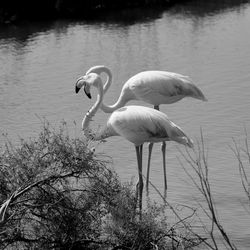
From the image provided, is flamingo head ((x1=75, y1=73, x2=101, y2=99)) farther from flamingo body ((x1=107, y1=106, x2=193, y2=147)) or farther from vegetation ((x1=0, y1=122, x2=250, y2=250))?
vegetation ((x1=0, y1=122, x2=250, y2=250))

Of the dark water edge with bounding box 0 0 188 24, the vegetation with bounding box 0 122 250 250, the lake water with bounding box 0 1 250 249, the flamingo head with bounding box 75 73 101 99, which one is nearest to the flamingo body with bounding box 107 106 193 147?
the lake water with bounding box 0 1 250 249

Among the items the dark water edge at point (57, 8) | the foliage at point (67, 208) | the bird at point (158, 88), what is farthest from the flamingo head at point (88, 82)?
the dark water edge at point (57, 8)

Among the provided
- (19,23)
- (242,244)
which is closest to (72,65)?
(19,23)


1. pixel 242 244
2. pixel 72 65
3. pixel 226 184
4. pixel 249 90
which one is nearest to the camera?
pixel 242 244

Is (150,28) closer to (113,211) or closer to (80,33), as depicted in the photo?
(80,33)

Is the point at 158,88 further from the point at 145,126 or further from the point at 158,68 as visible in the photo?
the point at 158,68

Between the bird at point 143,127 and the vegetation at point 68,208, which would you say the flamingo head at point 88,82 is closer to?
the bird at point 143,127

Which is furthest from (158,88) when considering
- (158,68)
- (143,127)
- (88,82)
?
(158,68)

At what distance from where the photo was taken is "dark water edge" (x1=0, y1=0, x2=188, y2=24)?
79.7 feet

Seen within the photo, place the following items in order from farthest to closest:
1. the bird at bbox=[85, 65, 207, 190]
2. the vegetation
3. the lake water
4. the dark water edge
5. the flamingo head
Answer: the dark water edge → the bird at bbox=[85, 65, 207, 190] → the flamingo head → the lake water → the vegetation

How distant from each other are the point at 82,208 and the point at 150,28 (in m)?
15.2

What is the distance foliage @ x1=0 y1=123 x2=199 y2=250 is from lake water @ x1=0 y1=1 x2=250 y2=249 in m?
0.99

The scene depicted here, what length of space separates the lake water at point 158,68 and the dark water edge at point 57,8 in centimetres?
87

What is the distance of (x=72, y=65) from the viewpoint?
679 inches
